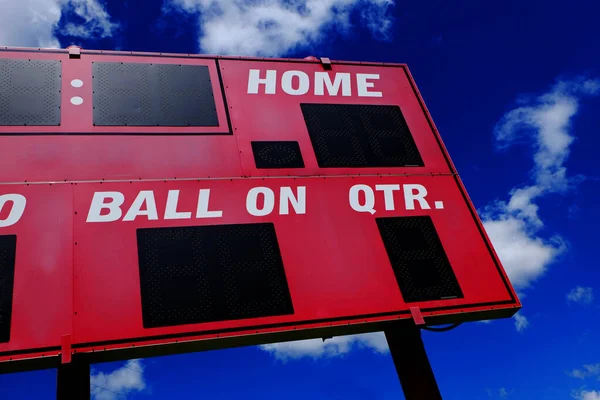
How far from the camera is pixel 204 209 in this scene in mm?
4676

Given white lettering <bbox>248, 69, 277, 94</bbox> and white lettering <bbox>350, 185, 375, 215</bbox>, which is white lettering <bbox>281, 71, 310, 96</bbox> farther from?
white lettering <bbox>350, 185, 375, 215</bbox>

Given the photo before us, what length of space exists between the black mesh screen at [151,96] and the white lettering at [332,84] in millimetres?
1339

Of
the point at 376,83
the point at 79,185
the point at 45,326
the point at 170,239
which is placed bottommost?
the point at 45,326

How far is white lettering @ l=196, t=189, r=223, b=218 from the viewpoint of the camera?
4.63 metres

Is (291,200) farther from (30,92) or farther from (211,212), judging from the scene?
(30,92)

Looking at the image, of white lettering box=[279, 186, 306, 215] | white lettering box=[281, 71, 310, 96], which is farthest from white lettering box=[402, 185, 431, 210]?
white lettering box=[281, 71, 310, 96]

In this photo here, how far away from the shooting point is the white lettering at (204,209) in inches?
182

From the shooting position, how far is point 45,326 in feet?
12.5

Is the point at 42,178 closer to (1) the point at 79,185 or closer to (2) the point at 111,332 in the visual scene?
(1) the point at 79,185

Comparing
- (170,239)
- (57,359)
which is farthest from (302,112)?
(57,359)

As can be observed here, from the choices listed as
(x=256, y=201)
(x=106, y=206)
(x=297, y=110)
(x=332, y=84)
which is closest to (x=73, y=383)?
(x=106, y=206)

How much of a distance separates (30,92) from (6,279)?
2.14 m

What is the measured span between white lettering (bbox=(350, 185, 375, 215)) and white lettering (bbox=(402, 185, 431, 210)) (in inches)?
14.9

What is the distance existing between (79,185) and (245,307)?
1888mm
